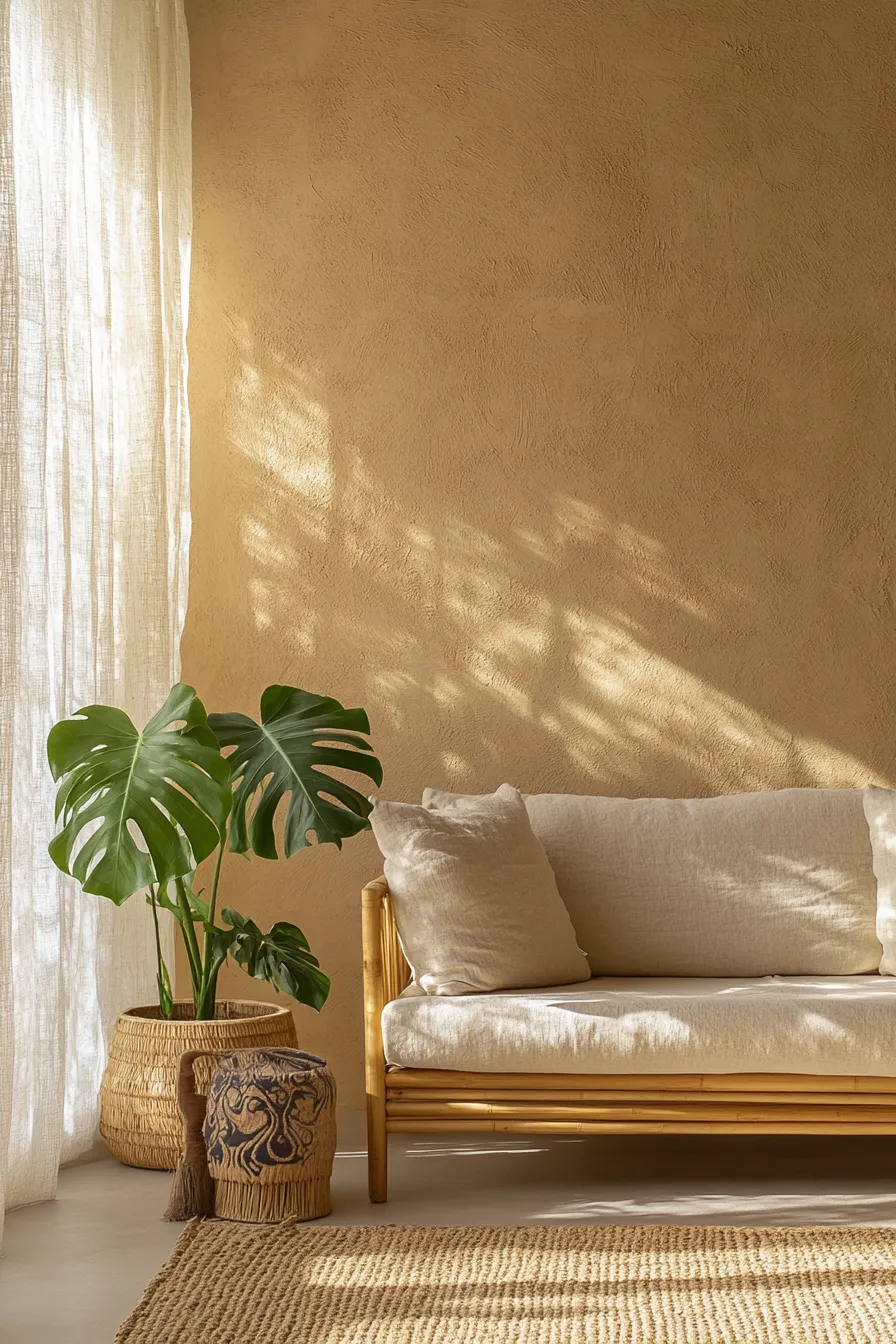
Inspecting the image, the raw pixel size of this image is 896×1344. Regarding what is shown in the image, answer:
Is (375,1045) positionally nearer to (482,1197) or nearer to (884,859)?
(482,1197)

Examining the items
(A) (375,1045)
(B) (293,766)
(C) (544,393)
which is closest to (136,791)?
(B) (293,766)

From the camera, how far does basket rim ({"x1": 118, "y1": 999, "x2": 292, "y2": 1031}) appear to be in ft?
10.9

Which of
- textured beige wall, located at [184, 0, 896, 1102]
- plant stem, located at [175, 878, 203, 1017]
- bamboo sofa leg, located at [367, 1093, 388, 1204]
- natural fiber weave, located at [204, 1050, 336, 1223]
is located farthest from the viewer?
textured beige wall, located at [184, 0, 896, 1102]

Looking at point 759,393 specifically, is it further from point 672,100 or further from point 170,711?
point 170,711

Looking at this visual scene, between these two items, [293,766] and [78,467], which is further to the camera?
[78,467]

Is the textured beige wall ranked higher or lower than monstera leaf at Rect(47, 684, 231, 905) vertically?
higher

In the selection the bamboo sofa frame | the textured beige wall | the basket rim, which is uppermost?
the textured beige wall

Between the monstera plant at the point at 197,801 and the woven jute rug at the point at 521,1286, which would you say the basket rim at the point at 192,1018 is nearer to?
the monstera plant at the point at 197,801

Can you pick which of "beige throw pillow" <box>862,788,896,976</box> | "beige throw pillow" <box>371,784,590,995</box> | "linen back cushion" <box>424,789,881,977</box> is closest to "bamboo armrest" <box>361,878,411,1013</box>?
"beige throw pillow" <box>371,784,590,995</box>

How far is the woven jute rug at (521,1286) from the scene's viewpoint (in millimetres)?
2307

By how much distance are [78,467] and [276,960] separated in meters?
1.36

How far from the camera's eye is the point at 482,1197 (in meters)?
3.12

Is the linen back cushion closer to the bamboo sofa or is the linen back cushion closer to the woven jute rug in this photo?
the bamboo sofa

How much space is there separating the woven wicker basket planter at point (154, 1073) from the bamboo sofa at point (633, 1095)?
0.39 metres
